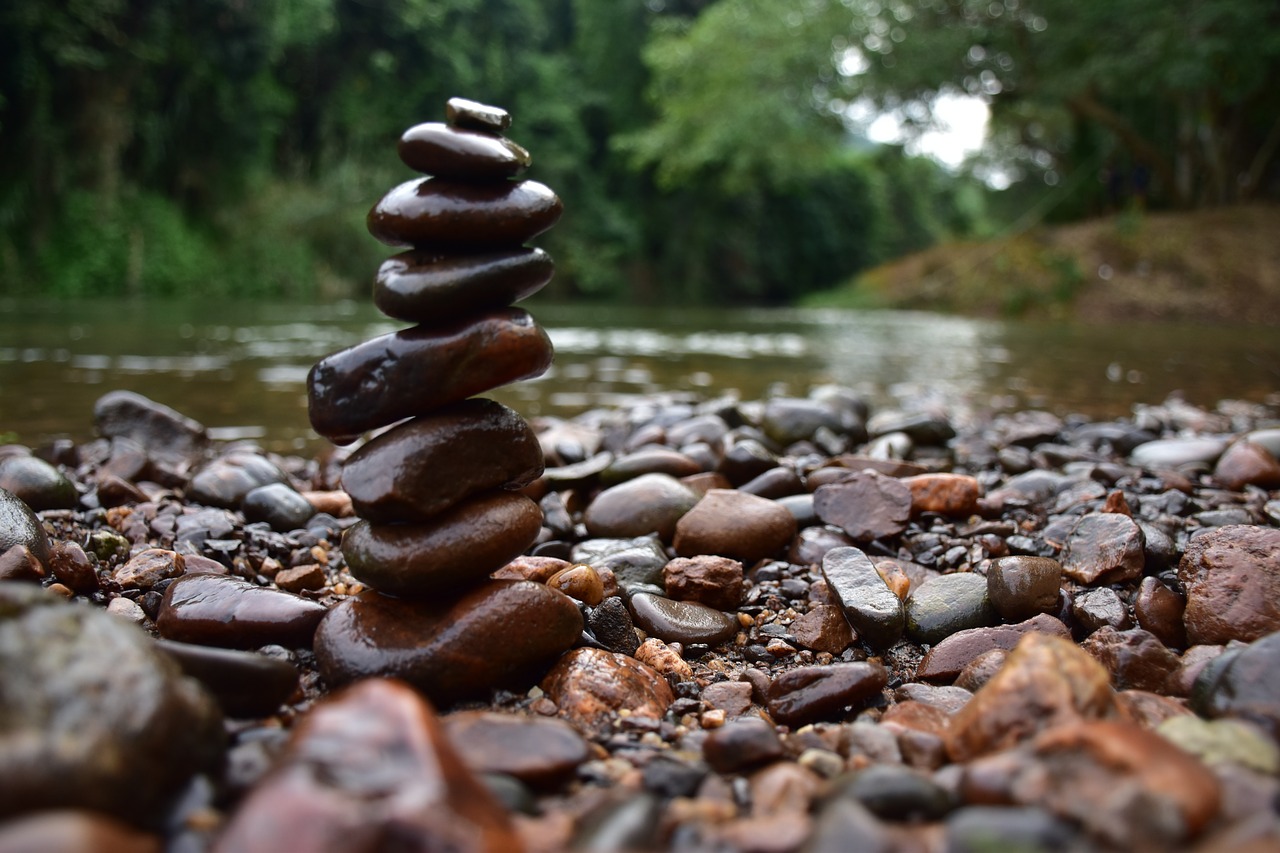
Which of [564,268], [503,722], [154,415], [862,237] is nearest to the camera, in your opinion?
[503,722]

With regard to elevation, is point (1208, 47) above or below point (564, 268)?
above

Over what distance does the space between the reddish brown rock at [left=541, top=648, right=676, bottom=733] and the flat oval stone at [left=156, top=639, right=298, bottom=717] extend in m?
0.56

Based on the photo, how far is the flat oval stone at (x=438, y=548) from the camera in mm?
2059

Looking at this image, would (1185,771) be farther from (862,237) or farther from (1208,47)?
(862,237)

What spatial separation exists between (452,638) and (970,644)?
4.07ft

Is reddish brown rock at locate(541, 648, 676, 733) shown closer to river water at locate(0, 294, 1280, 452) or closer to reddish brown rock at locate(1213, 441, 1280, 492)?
reddish brown rock at locate(1213, 441, 1280, 492)

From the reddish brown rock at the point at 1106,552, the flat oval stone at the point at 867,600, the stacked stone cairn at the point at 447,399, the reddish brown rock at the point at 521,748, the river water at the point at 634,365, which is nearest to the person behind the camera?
the reddish brown rock at the point at 521,748

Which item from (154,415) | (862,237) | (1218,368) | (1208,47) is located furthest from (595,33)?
(154,415)

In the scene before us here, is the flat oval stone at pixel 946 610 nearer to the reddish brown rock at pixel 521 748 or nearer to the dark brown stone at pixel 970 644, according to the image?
the dark brown stone at pixel 970 644

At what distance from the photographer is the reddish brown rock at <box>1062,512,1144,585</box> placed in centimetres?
246

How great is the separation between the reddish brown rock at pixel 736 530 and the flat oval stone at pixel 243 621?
3.93ft

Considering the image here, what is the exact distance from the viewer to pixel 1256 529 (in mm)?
2287

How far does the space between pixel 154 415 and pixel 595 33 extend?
1178 inches

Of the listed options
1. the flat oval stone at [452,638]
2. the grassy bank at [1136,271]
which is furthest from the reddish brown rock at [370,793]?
the grassy bank at [1136,271]
